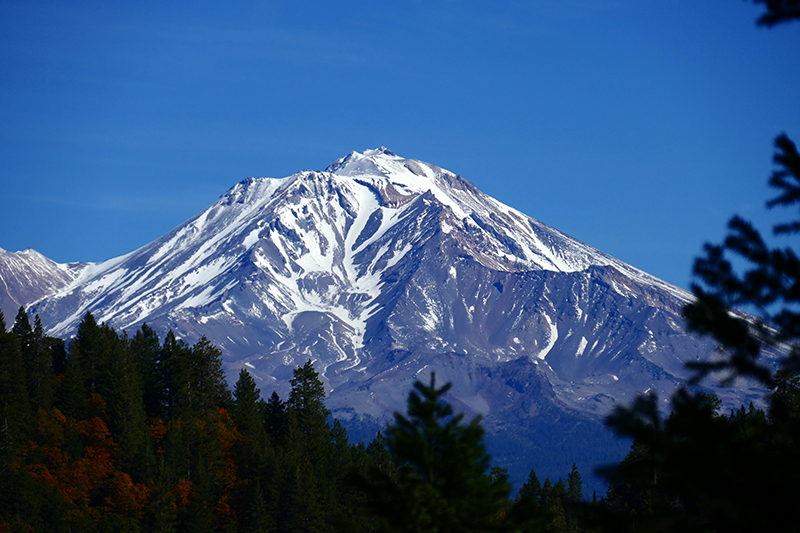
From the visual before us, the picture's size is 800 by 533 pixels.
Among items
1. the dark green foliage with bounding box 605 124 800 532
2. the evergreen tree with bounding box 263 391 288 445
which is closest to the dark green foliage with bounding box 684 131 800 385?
the dark green foliage with bounding box 605 124 800 532

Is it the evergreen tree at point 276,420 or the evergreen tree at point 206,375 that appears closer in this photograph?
the evergreen tree at point 206,375

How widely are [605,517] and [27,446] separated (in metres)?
76.5

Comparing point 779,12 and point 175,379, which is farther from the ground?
point 175,379

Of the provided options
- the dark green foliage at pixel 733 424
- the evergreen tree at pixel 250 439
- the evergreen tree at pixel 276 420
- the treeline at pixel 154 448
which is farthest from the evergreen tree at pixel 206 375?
the dark green foliage at pixel 733 424

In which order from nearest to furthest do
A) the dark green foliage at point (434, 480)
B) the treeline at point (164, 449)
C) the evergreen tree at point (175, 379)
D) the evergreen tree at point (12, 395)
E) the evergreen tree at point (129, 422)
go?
the dark green foliage at point (434, 480)
the treeline at point (164, 449)
the evergreen tree at point (12, 395)
the evergreen tree at point (129, 422)
the evergreen tree at point (175, 379)

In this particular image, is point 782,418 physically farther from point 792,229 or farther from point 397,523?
point 397,523

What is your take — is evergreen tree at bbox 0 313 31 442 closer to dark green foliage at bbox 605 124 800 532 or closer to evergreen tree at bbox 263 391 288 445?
evergreen tree at bbox 263 391 288 445

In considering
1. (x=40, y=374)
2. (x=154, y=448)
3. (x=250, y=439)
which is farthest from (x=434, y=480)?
(x=40, y=374)

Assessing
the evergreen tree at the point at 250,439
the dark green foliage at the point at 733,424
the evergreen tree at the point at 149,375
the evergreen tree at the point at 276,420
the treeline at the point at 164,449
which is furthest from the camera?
the evergreen tree at the point at 276,420

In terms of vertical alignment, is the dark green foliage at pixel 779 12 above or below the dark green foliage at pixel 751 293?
above

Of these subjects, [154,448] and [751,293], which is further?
Answer: [154,448]

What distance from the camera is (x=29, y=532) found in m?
65.5

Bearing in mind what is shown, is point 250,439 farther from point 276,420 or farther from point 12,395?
point 12,395

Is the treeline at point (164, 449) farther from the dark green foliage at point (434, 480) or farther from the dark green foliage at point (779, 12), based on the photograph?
the dark green foliage at point (779, 12)
